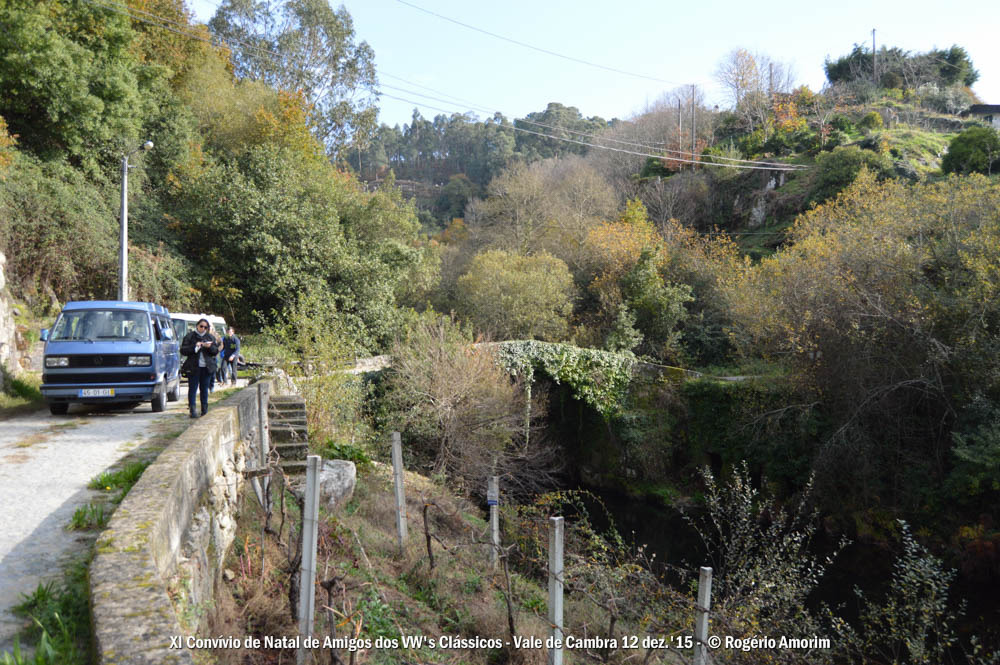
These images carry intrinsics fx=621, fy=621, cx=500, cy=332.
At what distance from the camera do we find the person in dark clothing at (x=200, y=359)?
30.4ft

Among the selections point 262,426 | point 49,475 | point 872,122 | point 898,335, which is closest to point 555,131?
point 872,122

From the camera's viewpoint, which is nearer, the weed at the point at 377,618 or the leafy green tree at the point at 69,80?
the weed at the point at 377,618

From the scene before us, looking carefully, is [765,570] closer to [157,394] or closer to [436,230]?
[157,394]

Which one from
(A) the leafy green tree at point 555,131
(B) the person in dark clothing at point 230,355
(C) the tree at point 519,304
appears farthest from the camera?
(A) the leafy green tree at point 555,131

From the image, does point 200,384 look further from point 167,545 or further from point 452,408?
point 452,408

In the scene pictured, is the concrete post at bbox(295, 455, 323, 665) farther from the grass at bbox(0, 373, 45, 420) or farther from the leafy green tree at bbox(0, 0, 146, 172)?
the leafy green tree at bbox(0, 0, 146, 172)

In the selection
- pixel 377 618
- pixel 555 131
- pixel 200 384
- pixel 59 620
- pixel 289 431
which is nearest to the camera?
pixel 59 620

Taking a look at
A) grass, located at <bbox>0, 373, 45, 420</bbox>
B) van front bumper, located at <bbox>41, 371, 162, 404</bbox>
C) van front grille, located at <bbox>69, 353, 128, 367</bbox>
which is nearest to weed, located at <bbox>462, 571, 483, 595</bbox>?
van front bumper, located at <bbox>41, 371, 162, 404</bbox>

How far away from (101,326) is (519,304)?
1774cm

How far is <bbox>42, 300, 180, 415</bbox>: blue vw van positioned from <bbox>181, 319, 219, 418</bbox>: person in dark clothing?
1.34 meters

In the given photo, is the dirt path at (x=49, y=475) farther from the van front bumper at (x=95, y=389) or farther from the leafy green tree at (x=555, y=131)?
the leafy green tree at (x=555, y=131)

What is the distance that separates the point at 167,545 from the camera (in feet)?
13.7

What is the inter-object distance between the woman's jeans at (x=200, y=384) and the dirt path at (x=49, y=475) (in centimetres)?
33

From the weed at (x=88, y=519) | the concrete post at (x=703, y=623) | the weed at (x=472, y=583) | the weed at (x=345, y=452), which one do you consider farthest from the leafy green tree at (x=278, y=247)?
the concrete post at (x=703, y=623)
